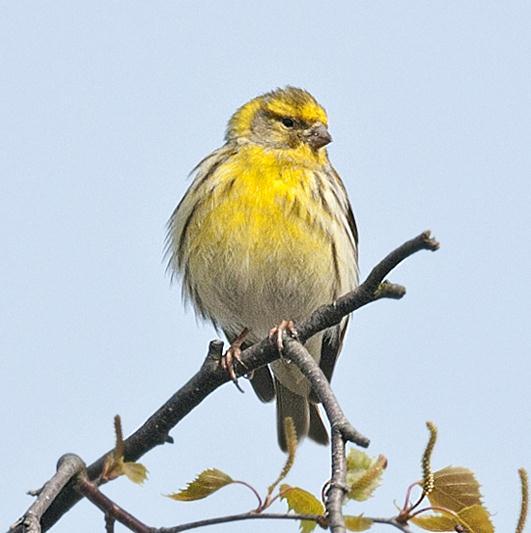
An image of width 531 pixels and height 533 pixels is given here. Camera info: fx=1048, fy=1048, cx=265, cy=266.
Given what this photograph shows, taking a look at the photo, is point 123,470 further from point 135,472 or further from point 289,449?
point 289,449

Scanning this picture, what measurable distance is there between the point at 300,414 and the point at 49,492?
11.2 ft

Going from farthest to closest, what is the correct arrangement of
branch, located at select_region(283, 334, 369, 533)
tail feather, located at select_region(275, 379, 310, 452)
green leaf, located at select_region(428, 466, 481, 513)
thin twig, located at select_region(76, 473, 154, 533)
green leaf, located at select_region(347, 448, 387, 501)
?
1. tail feather, located at select_region(275, 379, 310, 452)
2. thin twig, located at select_region(76, 473, 154, 533)
3. green leaf, located at select_region(428, 466, 481, 513)
4. green leaf, located at select_region(347, 448, 387, 501)
5. branch, located at select_region(283, 334, 369, 533)

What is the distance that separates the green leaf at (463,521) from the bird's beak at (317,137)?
11.9 ft

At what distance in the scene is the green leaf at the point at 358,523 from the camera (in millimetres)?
2238

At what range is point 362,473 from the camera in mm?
2236

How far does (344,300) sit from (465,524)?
680 millimetres

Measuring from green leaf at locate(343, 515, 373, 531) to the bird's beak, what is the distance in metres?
3.68

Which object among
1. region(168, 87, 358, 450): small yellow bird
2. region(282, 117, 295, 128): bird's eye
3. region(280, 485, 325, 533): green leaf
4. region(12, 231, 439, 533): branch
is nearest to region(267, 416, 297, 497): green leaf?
region(280, 485, 325, 533): green leaf

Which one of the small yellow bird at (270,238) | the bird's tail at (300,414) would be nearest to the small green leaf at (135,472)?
the small yellow bird at (270,238)

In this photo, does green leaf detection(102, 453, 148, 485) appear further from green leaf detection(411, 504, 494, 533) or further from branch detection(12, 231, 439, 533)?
green leaf detection(411, 504, 494, 533)

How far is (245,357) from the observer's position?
11.8ft

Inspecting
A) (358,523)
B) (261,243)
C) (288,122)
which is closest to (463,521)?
(358,523)

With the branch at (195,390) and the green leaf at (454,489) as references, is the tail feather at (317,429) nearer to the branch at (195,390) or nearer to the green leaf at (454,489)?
the branch at (195,390)

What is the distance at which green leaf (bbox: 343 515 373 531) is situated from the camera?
2.24m
